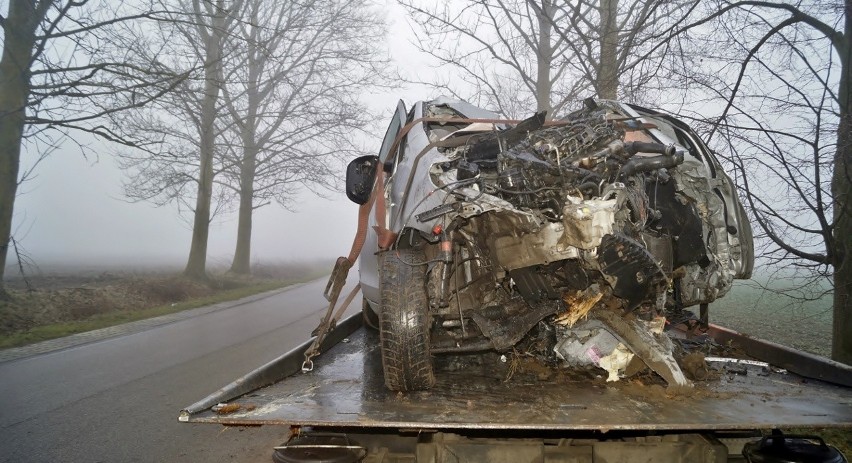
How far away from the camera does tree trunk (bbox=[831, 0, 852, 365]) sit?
4918mm

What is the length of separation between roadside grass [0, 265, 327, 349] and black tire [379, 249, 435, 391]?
24.9 feet

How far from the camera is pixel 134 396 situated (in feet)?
Result: 17.3

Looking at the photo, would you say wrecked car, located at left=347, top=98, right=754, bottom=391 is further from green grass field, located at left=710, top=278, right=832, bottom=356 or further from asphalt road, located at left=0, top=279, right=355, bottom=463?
green grass field, located at left=710, top=278, right=832, bottom=356

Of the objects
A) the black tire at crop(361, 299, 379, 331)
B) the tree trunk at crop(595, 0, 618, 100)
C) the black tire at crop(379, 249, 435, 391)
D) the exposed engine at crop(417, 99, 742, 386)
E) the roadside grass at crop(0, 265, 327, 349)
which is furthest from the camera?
the roadside grass at crop(0, 265, 327, 349)

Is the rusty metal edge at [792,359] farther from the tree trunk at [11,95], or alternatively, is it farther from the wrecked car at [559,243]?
the tree trunk at [11,95]

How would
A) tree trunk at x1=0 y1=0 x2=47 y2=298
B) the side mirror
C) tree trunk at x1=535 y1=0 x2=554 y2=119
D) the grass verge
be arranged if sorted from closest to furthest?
the side mirror → the grass verge → tree trunk at x1=0 y1=0 x2=47 y2=298 → tree trunk at x1=535 y1=0 x2=554 y2=119

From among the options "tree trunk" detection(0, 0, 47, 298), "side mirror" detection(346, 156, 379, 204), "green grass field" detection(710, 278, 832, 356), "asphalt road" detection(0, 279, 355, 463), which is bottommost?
"asphalt road" detection(0, 279, 355, 463)

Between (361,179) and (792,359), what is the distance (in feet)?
11.8

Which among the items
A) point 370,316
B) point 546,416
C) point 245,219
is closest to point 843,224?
point 546,416

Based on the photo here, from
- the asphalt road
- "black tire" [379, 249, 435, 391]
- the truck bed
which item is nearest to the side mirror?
the truck bed

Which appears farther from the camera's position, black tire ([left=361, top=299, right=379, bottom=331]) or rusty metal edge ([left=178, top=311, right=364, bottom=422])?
black tire ([left=361, top=299, right=379, bottom=331])

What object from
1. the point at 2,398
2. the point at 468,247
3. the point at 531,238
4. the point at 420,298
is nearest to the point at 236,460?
the point at 420,298

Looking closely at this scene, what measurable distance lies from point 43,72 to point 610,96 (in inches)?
396

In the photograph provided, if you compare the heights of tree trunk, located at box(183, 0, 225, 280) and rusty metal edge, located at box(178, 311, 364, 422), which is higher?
tree trunk, located at box(183, 0, 225, 280)
